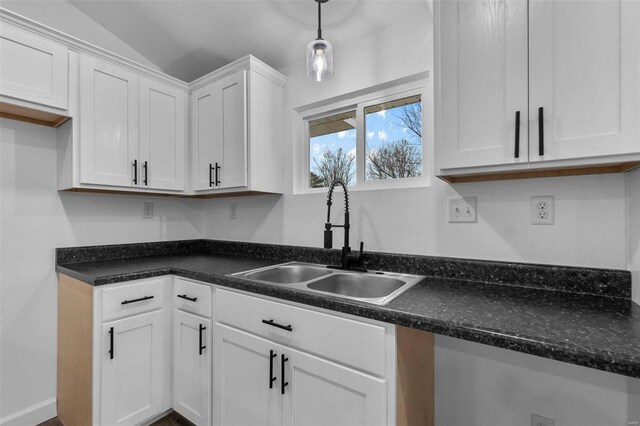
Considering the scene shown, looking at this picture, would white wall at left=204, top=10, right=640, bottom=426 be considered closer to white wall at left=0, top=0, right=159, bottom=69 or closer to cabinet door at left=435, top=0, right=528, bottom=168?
cabinet door at left=435, top=0, right=528, bottom=168

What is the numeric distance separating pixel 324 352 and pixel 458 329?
515mm

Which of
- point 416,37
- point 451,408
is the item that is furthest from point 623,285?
point 416,37

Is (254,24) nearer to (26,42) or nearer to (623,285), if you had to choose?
(26,42)

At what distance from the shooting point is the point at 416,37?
1.62m

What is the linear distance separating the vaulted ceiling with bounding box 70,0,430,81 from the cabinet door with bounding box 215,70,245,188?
303 millimetres

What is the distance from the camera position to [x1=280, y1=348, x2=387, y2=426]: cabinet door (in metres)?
1.02

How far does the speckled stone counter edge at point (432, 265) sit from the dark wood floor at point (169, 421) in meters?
0.96

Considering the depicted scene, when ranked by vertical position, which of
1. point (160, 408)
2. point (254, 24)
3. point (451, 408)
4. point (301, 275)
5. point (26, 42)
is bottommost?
point (160, 408)

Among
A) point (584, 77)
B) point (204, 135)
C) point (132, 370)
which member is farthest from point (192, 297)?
point (584, 77)

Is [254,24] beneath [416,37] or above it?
above

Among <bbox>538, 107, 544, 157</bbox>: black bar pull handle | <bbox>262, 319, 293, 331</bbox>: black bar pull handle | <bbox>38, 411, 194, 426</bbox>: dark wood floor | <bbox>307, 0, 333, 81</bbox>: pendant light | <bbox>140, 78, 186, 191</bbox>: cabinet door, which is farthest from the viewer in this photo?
<bbox>140, 78, 186, 191</bbox>: cabinet door

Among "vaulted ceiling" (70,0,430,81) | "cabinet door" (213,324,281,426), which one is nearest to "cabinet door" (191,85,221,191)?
"vaulted ceiling" (70,0,430,81)

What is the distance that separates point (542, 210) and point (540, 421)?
88 centimetres

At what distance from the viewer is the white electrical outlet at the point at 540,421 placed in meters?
1.21
